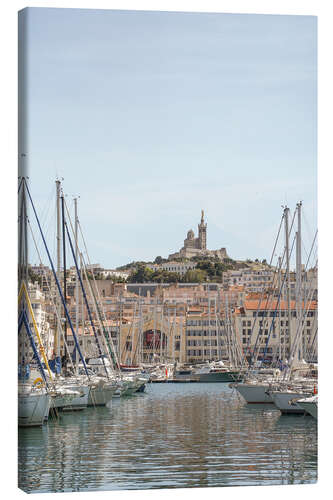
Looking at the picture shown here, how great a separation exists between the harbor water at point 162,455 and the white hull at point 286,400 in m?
0.56

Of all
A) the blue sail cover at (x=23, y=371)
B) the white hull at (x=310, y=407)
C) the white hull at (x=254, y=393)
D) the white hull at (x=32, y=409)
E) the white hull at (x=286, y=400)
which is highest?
the blue sail cover at (x=23, y=371)

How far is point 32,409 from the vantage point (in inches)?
392

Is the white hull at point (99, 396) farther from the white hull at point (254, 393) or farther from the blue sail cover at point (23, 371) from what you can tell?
the blue sail cover at point (23, 371)

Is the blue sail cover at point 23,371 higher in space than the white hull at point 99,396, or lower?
higher

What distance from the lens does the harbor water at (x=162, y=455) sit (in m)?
8.22

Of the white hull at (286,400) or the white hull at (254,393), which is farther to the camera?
the white hull at (254,393)

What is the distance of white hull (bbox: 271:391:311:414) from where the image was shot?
15.6m

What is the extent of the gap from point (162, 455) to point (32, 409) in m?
1.56

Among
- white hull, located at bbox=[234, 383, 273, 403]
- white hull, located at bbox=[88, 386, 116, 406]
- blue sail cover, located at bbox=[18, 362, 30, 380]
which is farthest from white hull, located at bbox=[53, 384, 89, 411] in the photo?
blue sail cover, located at bbox=[18, 362, 30, 380]

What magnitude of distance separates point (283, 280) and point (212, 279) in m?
9.84

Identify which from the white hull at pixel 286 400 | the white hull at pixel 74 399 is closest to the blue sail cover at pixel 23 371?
the white hull at pixel 74 399

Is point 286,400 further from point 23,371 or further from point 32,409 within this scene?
point 23,371
